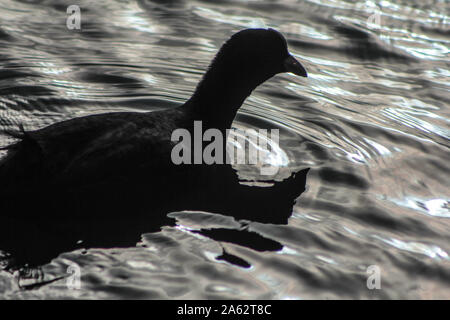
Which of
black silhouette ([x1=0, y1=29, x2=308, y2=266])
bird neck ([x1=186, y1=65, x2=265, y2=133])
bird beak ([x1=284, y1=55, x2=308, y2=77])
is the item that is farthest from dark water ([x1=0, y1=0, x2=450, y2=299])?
bird beak ([x1=284, y1=55, x2=308, y2=77])

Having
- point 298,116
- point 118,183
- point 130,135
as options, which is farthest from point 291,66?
point 118,183

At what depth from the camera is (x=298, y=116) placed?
794 cm

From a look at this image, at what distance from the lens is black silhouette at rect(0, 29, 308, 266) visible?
5.44 meters

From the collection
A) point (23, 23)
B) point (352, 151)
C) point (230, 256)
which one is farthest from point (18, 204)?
point (23, 23)

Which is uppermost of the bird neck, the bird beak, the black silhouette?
the bird beak

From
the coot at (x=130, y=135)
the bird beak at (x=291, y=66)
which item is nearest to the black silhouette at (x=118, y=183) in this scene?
the coot at (x=130, y=135)

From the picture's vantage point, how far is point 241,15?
10570mm

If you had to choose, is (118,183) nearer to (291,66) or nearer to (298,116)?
(291,66)

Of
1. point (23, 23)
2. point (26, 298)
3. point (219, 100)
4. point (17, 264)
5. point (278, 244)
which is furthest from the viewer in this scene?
point (23, 23)

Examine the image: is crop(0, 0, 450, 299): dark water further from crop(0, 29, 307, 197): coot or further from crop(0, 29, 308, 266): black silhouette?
crop(0, 29, 307, 197): coot

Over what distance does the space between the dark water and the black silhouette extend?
20 cm

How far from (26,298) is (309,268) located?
6.04 feet
